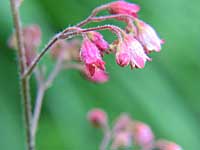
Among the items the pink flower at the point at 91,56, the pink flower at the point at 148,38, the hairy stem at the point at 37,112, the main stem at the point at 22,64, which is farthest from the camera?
the hairy stem at the point at 37,112

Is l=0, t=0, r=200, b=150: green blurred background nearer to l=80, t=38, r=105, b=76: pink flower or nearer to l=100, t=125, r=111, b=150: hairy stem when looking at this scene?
l=100, t=125, r=111, b=150: hairy stem

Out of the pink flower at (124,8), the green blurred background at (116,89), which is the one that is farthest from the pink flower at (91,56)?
the green blurred background at (116,89)

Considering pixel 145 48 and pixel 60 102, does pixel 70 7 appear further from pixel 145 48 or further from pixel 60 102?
pixel 145 48

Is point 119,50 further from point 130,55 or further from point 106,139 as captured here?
point 106,139

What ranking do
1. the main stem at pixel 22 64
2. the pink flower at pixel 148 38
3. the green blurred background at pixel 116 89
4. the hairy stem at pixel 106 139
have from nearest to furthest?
the pink flower at pixel 148 38 < the main stem at pixel 22 64 < the hairy stem at pixel 106 139 < the green blurred background at pixel 116 89

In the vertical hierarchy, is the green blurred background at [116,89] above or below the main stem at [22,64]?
below

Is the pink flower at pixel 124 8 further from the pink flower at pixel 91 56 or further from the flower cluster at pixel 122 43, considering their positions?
the pink flower at pixel 91 56

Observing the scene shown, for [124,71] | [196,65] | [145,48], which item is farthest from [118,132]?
[196,65]
